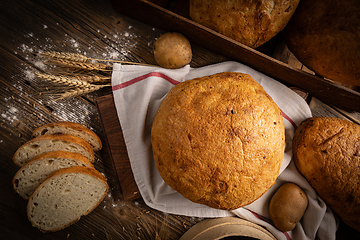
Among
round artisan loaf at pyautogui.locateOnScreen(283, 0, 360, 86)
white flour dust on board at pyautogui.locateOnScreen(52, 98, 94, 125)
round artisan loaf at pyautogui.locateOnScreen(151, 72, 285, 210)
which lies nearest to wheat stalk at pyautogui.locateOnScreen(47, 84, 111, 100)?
white flour dust on board at pyautogui.locateOnScreen(52, 98, 94, 125)

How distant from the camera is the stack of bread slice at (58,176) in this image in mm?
1652

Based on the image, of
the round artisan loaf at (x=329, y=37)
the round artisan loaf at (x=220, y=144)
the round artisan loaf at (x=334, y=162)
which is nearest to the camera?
the round artisan loaf at (x=220, y=144)

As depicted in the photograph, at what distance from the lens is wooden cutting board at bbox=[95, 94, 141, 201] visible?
1.74m

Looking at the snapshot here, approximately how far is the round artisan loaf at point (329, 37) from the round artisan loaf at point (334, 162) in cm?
41

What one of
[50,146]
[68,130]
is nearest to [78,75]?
[68,130]

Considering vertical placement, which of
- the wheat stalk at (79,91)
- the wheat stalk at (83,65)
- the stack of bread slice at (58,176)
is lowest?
the stack of bread slice at (58,176)

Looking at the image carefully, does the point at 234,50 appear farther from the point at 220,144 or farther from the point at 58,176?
the point at 58,176

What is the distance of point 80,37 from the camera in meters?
1.92

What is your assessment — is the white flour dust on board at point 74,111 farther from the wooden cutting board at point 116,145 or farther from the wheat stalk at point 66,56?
the wheat stalk at point 66,56

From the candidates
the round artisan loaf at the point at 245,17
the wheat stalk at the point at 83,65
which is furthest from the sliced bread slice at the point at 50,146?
the round artisan loaf at the point at 245,17

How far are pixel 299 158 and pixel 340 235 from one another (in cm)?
89

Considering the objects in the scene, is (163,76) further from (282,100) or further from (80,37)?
(282,100)

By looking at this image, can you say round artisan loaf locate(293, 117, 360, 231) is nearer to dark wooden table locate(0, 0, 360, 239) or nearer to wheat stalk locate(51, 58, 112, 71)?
dark wooden table locate(0, 0, 360, 239)

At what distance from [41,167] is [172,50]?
1523 millimetres
